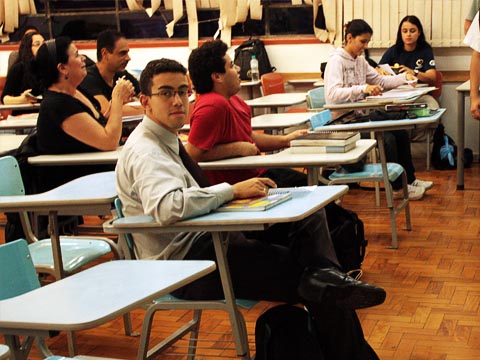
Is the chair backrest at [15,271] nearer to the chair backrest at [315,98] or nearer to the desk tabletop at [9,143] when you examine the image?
the desk tabletop at [9,143]

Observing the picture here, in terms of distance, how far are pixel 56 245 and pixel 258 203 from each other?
859 millimetres

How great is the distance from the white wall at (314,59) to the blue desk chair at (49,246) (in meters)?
4.86

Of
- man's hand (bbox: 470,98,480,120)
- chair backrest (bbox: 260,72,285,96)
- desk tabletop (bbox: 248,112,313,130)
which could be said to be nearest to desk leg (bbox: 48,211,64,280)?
desk tabletop (bbox: 248,112,313,130)

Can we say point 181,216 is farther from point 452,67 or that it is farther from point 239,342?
point 452,67

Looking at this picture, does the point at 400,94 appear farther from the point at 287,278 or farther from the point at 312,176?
the point at 287,278

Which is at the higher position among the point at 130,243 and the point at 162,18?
the point at 162,18

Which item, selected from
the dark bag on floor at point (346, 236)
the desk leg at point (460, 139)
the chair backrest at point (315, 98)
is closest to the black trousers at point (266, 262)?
the dark bag on floor at point (346, 236)

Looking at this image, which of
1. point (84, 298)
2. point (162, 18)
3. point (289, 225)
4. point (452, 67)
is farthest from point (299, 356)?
point (162, 18)

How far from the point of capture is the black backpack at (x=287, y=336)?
2748mm

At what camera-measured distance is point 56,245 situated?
10.4 feet

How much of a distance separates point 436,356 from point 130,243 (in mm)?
1281

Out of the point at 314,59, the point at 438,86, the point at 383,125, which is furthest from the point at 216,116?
the point at 314,59

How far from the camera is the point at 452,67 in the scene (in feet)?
25.1

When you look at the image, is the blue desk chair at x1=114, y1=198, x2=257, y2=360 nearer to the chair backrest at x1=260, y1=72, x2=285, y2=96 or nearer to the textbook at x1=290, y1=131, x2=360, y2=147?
the textbook at x1=290, y1=131, x2=360, y2=147
